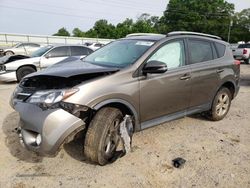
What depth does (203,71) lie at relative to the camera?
454 cm

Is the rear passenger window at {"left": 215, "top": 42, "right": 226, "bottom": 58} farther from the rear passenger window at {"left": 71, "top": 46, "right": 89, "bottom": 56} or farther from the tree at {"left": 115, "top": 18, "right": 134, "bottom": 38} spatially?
the tree at {"left": 115, "top": 18, "right": 134, "bottom": 38}

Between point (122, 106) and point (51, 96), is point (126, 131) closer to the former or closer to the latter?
point (122, 106)

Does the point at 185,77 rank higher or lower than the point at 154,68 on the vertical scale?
lower

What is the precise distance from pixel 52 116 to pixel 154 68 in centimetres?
151

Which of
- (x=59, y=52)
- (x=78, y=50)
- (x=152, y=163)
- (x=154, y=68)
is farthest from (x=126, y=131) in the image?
(x=78, y=50)

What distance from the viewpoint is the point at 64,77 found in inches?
122

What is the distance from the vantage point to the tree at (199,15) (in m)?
62.0

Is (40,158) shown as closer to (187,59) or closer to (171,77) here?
(171,77)

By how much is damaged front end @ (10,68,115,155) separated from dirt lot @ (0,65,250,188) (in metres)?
0.45

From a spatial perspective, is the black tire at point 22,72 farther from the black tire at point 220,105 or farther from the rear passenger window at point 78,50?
the black tire at point 220,105

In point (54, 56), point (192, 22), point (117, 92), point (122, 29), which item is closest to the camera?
point (117, 92)

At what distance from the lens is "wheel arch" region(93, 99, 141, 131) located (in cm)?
321

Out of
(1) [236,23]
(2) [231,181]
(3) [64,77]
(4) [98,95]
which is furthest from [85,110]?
(1) [236,23]

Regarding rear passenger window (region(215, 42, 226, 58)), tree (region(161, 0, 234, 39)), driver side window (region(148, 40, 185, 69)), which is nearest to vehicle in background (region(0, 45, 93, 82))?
rear passenger window (region(215, 42, 226, 58))
